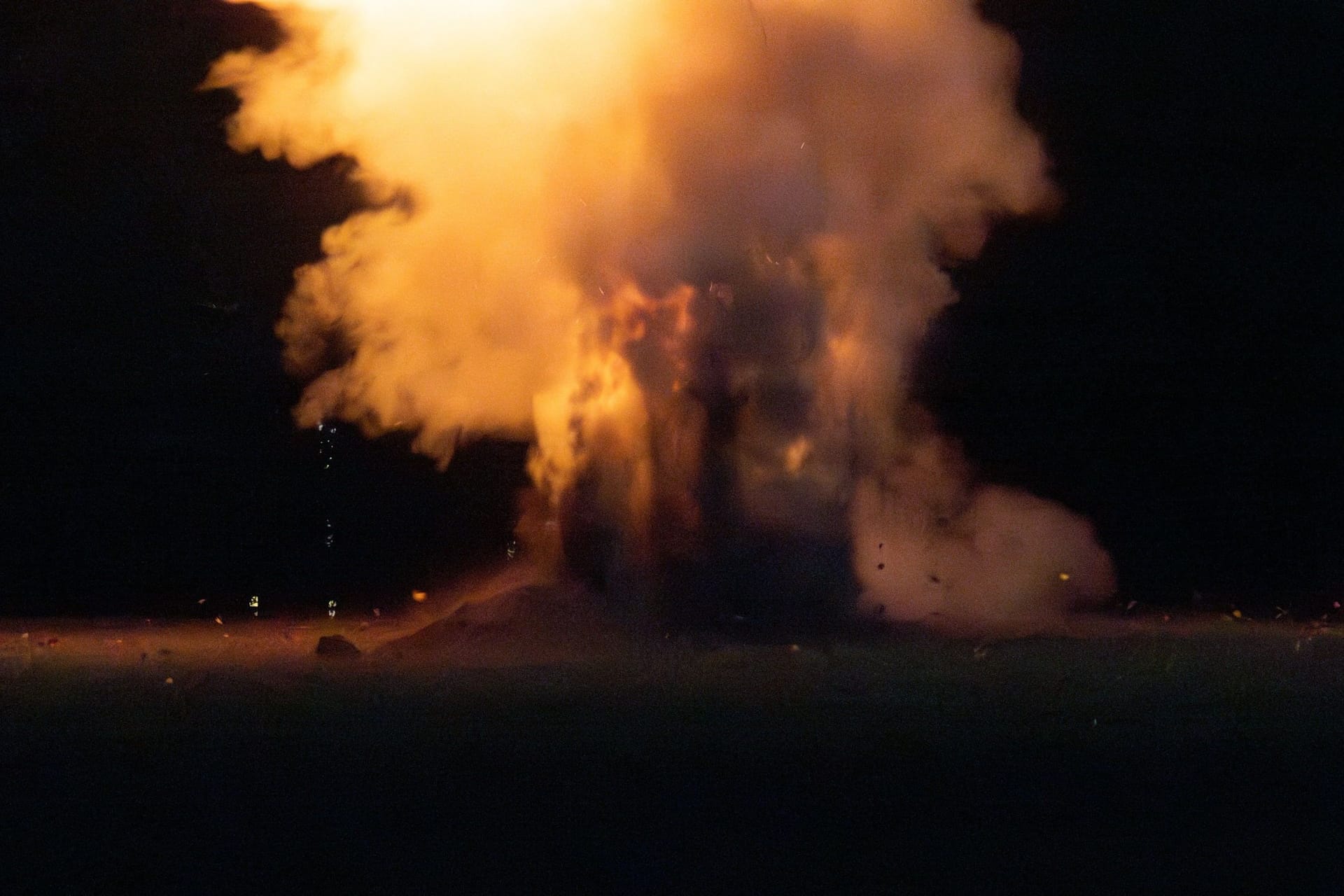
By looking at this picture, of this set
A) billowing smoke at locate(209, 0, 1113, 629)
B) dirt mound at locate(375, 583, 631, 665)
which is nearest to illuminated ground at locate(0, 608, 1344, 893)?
dirt mound at locate(375, 583, 631, 665)

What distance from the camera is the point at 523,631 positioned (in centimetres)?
734

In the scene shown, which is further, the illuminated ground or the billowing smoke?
the billowing smoke

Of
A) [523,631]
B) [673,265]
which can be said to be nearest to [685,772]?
[523,631]

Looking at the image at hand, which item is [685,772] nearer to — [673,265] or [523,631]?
[523,631]

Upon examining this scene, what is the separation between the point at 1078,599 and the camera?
9062 millimetres

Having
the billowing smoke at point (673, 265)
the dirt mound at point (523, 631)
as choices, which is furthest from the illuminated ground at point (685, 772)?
the billowing smoke at point (673, 265)

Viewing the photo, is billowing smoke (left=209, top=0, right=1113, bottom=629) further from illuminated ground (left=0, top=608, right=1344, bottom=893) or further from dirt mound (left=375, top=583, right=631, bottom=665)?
illuminated ground (left=0, top=608, right=1344, bottom=893)

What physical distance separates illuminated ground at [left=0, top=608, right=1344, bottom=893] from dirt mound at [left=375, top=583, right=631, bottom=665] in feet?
0.78

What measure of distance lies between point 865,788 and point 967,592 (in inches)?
182

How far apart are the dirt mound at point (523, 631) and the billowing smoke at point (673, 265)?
0.40m

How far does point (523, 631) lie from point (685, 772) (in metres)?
3.02

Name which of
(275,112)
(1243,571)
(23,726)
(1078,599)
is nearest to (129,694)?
(23,726)

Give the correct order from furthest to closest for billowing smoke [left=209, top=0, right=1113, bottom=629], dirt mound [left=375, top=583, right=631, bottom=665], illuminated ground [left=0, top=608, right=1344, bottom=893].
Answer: billowing smoke [left=209, top=0, right=1113, bottom=629] → dirt mound [left=375, top=583, right=631, bottom=665] → illuminated ground [left=0, top=608, right=1344, bottom=893]

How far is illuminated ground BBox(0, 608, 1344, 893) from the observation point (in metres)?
3.49
